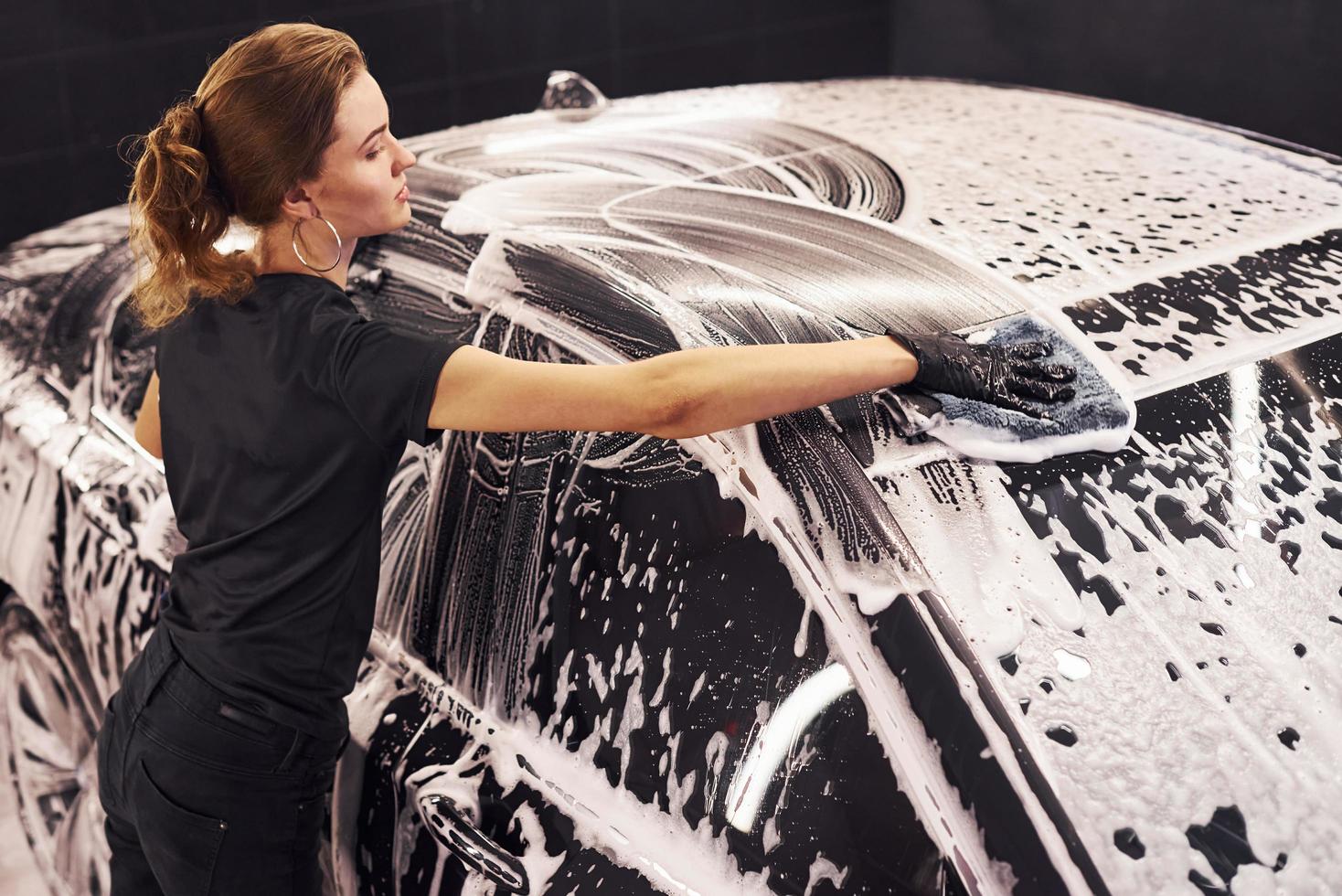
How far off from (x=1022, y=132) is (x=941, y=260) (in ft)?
2.06

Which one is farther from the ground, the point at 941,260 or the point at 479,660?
the point at 941,260

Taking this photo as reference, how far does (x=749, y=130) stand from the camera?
2066mm

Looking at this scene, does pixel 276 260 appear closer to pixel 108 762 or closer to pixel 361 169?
pixel 361 169

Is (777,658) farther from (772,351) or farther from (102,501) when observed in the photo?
(102,501)

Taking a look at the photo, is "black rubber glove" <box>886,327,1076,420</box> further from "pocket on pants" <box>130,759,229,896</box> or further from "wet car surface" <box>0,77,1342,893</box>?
"pocket on pants" <box>130,759,229,896</box>

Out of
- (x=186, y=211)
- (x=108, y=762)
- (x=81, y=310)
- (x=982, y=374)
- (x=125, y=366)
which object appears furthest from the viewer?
(x=81, y=310)

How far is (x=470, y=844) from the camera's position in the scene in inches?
53.5

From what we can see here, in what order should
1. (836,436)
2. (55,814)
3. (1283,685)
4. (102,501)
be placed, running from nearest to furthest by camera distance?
(1283,685) → (836,436) → (102,501) → (55,814)

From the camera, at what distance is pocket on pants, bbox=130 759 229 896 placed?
1428 mm

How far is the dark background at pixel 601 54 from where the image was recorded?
4.01 meters

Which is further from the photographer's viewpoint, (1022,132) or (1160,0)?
(1160,0)

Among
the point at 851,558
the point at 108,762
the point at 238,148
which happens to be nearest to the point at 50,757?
the point at 108,762

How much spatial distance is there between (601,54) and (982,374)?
448cm

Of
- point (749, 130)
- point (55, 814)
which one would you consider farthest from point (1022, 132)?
point (55, 814)
